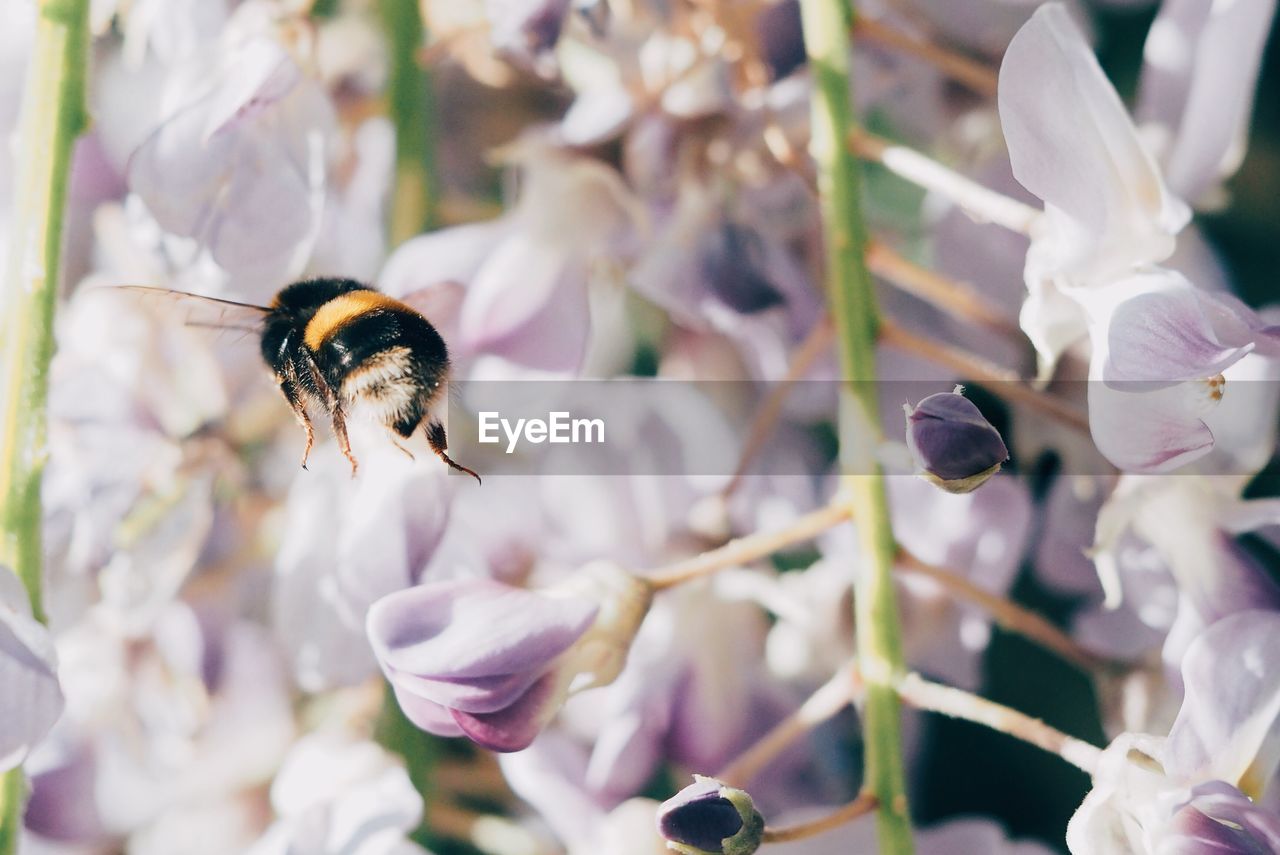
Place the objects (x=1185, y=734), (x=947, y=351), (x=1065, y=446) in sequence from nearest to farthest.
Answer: (x=1185, y=734)
(x=947, y=351)
(x=1065, y=446)

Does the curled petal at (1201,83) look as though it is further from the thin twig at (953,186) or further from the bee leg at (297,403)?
the bee leg at (297,403)

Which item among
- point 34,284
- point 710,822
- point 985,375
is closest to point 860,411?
point 985,375

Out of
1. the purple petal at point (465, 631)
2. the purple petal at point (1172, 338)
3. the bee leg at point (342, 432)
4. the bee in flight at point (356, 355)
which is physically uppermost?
the purple petal at point (1172, 338)

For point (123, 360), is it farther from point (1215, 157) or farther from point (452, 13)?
point (1215, 157)

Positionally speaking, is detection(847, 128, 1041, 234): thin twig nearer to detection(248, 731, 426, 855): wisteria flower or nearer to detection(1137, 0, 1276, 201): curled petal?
detection(1137, 0, 1276, 201): curled petal

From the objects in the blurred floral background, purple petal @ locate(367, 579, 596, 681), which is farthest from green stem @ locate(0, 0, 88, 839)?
purple petal @ locate(367, 579, 596, 681)

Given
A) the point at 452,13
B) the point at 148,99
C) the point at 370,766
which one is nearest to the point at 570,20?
the point at 452,13

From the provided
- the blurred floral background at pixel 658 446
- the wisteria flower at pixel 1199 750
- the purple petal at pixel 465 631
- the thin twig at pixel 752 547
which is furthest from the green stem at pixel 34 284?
the wisteria flower at pixel 1199 750
